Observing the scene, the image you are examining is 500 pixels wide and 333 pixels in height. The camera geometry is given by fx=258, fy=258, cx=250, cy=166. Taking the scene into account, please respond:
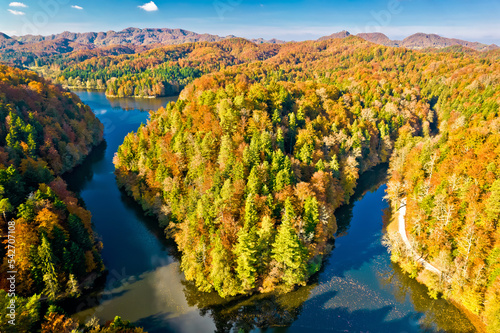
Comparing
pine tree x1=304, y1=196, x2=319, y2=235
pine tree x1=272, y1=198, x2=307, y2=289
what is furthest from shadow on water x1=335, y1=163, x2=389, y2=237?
pine tree x1=272, y1=198, x2=307, y2=289

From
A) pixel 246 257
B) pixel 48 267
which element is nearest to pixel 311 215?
pixel 246 257

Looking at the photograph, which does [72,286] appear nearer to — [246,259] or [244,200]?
[246,259]

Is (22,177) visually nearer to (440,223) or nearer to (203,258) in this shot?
(203,258)

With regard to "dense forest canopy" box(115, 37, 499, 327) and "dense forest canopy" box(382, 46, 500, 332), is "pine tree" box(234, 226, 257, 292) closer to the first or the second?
"dense forest canopy" box(115, 37, 499, 327)

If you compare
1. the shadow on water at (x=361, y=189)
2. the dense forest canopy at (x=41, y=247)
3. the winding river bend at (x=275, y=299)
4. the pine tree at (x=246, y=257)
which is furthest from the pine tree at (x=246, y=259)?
the shadow on water at (x=361, y=189)

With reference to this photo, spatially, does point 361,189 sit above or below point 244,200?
below

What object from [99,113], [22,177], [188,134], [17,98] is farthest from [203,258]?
[99,113]

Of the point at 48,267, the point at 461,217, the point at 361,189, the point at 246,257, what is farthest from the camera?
the point at 361,189

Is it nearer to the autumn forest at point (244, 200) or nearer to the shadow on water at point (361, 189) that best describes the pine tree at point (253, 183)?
the autumn forest at point (244, 200)

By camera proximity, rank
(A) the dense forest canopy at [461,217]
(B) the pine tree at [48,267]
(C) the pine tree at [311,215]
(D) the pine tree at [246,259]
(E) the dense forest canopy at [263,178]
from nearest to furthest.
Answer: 1. (B) the pine tree at [48,267]
2. (A) the dense forest canopy at [461,217]
3. (D) the pine tree at [246,259]
4. (E) the dense forest canopy at [263,178]
5. (C) the pine tree at [311,215]
